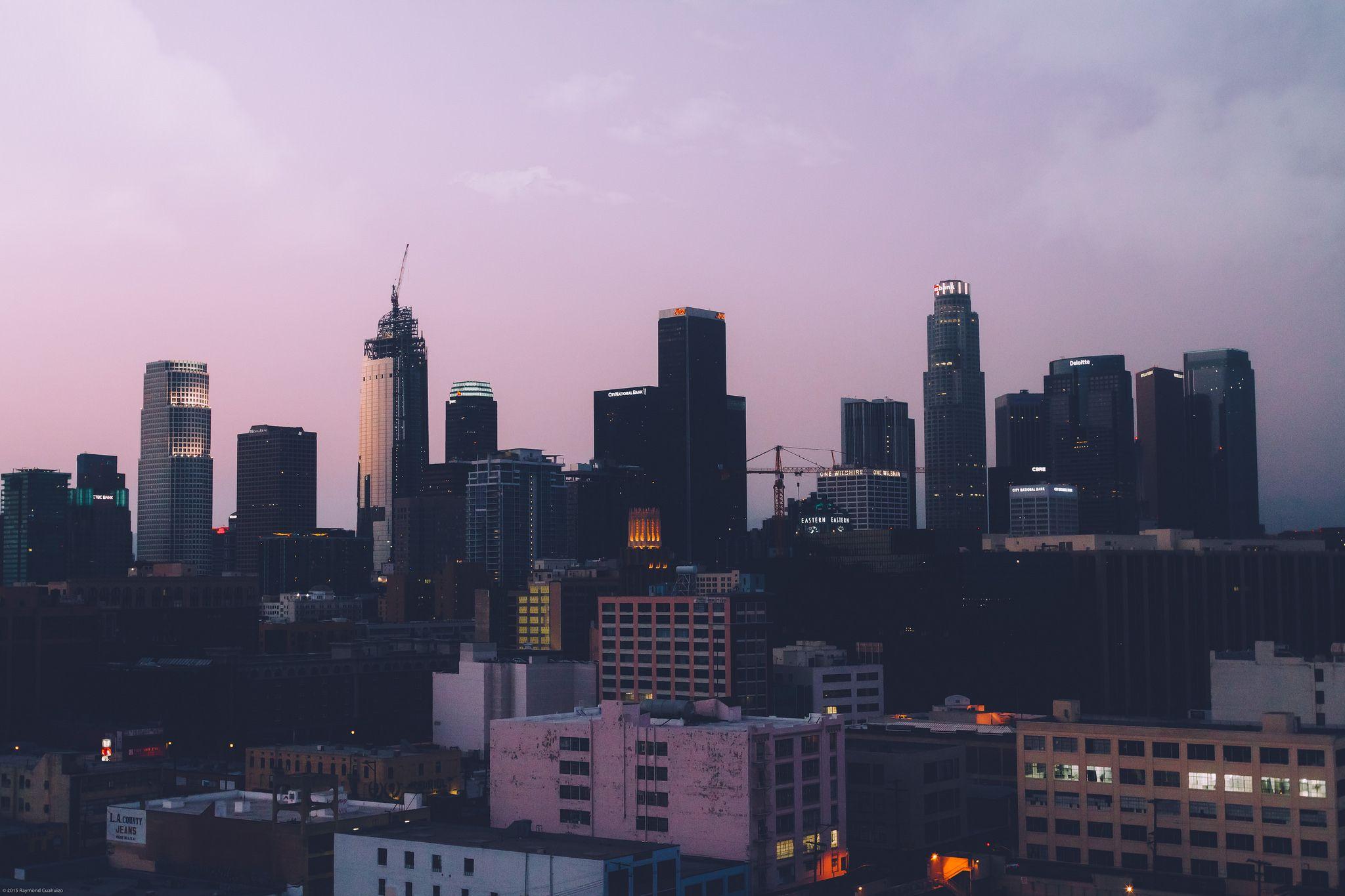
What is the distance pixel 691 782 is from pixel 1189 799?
5135cm

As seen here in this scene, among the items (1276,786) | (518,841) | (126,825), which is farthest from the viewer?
(126,825)

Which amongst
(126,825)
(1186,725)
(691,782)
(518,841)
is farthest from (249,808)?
(1186,725)

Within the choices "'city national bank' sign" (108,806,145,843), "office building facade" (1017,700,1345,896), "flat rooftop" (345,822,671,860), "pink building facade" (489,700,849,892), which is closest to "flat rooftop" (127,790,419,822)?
"'city national bank' sign" (108,806,145,843)

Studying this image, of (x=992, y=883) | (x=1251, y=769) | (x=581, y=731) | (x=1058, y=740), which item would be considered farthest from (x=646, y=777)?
(x=1251, y=769)

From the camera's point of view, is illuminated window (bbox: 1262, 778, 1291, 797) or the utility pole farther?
the utility pole

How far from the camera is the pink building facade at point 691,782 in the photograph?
445 ft

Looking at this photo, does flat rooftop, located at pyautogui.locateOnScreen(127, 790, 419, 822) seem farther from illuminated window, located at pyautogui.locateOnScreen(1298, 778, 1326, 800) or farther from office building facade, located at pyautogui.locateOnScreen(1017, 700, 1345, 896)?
illuminated window, located at pyautogui.locateOnScreen(1298, 778, 1326, 800)

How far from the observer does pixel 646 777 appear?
141 meters

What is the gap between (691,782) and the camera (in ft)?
453

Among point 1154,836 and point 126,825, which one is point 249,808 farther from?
point 1154,836

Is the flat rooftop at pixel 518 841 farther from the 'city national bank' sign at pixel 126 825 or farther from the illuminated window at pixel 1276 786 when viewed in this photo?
the illuminated window at pixel 1276 786

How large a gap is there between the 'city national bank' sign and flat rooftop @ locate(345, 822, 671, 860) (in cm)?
2850

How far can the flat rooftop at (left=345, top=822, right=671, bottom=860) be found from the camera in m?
123

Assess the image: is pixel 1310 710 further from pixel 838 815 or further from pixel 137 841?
pixel 137 841
